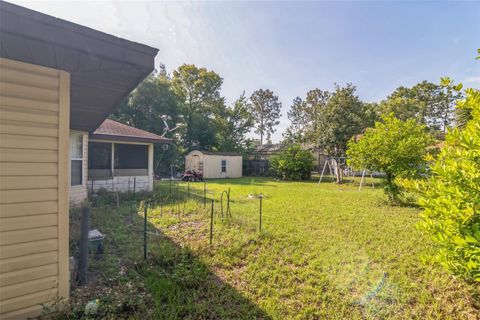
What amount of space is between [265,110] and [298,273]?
34.1 metres

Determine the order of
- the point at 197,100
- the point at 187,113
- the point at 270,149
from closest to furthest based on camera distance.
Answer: the point at 187,113 < the point at 197,100 < the point at 270,149

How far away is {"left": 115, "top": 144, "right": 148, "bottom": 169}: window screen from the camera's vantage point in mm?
9367

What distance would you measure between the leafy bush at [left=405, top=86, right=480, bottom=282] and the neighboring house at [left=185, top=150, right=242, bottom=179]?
14.7 meters

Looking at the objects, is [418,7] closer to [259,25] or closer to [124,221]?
[259,25]

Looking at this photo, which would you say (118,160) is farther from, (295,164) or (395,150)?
(295,164)

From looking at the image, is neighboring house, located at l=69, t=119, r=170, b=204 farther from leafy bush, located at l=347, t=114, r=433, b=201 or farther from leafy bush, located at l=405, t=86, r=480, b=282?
leafy bush, located at l=405, t=86, r=480, b=282

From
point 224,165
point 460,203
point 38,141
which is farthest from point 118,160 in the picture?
point 460,203

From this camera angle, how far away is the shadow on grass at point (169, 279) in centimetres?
228

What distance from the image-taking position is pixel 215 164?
1698 cm

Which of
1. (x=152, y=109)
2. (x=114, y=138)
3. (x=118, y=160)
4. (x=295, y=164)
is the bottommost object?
(x=295, y=164)

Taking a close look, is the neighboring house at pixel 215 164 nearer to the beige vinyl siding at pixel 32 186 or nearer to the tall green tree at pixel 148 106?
the tall green tree at pixel 148 106

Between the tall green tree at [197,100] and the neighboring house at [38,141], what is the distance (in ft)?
63.2

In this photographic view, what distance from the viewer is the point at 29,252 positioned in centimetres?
198

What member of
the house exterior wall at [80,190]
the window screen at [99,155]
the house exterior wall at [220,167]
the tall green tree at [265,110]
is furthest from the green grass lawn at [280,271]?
the tall green tree at [265,110]
